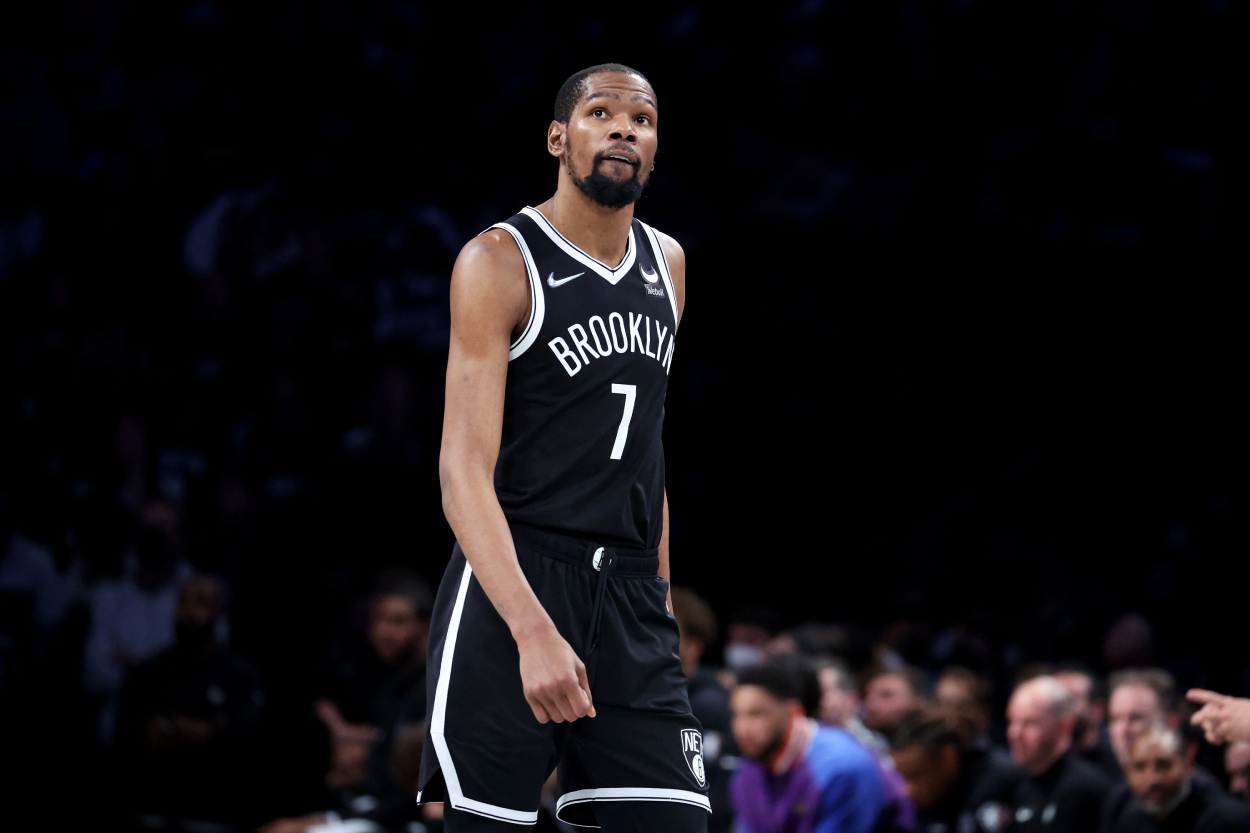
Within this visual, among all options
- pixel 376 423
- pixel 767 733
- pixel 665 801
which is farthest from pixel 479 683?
pixel 376 423

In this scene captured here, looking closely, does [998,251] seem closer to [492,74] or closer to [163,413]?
[492,74]

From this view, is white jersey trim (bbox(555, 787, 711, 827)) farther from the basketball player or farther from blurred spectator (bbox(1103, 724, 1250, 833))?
blurred spectator (bbox(1103, 724, 1250, 833))

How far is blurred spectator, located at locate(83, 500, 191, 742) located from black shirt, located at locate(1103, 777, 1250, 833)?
15.6 ft

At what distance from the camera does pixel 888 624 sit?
31.9 feet

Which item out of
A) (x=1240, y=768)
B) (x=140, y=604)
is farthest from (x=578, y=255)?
(x=140, y=604)

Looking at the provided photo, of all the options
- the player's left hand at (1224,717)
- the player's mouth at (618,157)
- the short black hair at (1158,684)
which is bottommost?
the player's left hand at (1224,717)

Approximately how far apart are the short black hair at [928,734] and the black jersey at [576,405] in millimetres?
4336

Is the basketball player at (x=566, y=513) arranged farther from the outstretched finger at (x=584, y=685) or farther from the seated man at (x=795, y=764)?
the seated man at (x=795, y=764)

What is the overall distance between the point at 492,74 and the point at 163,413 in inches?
142

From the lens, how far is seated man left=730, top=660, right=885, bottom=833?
20.3 ft

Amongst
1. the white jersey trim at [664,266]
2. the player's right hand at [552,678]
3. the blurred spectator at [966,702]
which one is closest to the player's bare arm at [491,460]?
the player's right hand at [552,678]

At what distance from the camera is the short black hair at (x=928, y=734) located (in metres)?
6.75

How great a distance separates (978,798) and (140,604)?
4420mm

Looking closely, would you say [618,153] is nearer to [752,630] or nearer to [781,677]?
[781,677]
